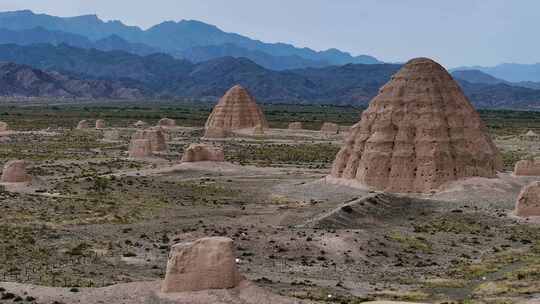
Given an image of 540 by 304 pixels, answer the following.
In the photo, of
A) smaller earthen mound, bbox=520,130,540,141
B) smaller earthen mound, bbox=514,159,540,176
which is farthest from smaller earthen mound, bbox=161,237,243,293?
smaller earthen mound, bbox=520,130,540,141

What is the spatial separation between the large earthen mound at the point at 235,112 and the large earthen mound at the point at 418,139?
5856cm

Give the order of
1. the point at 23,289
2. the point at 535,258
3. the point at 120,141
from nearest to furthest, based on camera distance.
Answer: the point at 23,289 < the point at 535,258 < the point at 120,141

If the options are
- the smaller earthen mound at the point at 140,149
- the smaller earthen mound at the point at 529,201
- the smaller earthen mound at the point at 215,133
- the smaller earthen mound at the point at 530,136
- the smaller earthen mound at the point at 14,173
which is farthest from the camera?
the smaller earthen mound at the point at 530,136

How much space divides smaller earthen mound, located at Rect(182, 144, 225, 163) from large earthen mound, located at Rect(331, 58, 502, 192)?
14.7 m

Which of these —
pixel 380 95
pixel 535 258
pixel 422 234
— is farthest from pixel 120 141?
pixel 535 258

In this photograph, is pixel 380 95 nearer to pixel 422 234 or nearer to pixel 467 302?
pixel 422 234

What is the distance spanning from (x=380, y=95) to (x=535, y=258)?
22785 millimetres

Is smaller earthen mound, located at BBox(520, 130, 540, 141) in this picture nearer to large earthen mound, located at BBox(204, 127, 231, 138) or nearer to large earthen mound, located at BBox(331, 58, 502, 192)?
large earthen mound, located at BBox(204, 127, 231, 138)

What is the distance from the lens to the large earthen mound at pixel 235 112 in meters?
111

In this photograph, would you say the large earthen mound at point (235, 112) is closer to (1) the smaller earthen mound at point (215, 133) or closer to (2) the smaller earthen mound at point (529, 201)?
(1) the smaller earthen mound at point (215, 133)

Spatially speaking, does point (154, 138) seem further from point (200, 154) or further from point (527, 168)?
point (527, 168)

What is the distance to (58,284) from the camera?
2469cm

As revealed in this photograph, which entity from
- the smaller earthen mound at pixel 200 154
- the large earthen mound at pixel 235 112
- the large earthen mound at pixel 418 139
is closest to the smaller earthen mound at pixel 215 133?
the large earthen mound at pixel 235 112

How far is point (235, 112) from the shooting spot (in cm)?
11081
